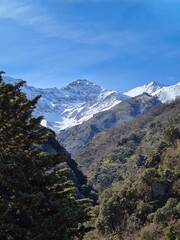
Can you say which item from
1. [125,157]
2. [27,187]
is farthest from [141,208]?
[125,157]

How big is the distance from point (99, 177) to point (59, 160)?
114m

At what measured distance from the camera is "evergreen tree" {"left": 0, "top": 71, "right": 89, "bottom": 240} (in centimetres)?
1461

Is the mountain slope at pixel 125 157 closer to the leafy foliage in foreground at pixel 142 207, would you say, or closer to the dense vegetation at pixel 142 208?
the dense vegetation at pixel 142 208

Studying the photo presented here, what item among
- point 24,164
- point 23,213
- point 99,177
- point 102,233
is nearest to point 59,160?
point 24,164

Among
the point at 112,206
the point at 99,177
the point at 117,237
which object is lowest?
the point at 117,237

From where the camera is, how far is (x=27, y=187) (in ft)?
53.2

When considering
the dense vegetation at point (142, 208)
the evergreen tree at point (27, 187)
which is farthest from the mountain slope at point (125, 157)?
the evergreen tree at point (27, 187)

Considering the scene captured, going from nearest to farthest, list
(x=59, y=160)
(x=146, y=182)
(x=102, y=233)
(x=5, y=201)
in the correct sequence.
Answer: (x=5, y=201) < (x=59, y=160) < (x=102, y=233) < (x=146, y=182)

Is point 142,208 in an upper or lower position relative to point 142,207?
lower

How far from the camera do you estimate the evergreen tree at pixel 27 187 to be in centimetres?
1461

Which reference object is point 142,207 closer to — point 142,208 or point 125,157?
point 142,208

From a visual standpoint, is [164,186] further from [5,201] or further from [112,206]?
[5,201]

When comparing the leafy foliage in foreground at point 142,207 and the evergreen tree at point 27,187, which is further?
the leafy foliage in foreground at point 142,207

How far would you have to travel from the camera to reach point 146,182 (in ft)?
185
